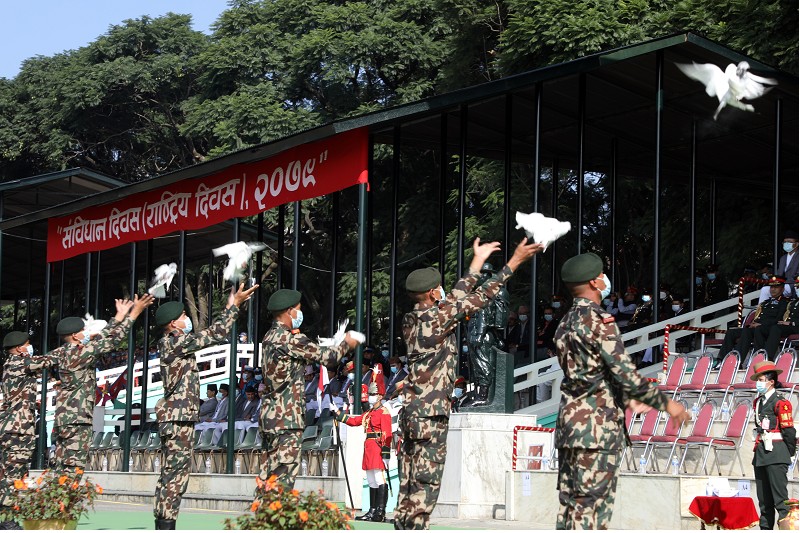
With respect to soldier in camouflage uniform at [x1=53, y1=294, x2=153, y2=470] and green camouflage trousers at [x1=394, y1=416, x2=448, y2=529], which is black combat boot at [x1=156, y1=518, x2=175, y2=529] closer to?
soldier in camouflage uniform at [x1=53, y1=294, x2=153, y2=470]

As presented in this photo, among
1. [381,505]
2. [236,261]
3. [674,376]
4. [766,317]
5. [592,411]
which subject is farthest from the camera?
[766,317]

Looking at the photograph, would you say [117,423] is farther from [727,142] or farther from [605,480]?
[605,480]

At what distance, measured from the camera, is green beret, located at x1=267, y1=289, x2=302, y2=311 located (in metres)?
11.3

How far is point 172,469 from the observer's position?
12.3 meters

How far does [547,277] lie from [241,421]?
12.2 meters

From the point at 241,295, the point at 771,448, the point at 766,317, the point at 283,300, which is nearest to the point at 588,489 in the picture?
the point at 283,300

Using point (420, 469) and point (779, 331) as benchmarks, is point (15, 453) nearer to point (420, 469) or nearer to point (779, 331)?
point (420, 469)

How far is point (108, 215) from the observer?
2580 centimetres

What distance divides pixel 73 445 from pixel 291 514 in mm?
6559

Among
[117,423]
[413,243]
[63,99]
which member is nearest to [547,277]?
[413,243]

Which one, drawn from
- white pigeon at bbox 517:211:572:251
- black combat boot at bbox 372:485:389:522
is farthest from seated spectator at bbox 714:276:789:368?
white pigeon at bbox 517:211:572:251

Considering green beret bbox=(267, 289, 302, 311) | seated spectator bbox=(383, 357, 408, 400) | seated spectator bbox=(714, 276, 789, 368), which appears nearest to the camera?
green beret bbox=(267, 289, 302, 311)

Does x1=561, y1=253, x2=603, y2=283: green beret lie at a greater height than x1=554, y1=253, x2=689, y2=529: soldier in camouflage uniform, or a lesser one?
greater

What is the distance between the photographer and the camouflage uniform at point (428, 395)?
31.4ft
